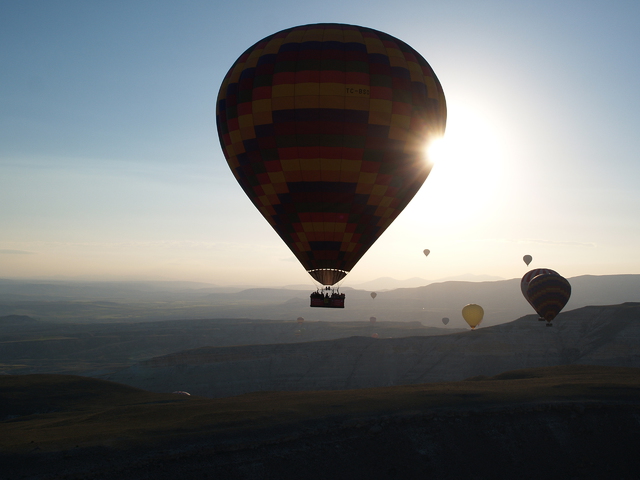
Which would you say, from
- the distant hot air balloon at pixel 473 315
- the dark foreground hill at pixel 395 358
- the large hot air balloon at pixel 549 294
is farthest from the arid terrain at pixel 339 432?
the distant hot air balloon at pixel 473 315

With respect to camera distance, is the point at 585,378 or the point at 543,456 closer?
the point at 543,456

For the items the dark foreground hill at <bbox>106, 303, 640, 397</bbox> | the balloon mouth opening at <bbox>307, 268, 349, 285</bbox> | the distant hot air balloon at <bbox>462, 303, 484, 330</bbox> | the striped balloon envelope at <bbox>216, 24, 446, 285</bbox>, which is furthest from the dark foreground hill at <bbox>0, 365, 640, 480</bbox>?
the distant hot air balloon at <bbox>462, 303, 484, 330</bbox>

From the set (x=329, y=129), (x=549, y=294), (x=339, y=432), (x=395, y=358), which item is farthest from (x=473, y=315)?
(x=329, y=129)

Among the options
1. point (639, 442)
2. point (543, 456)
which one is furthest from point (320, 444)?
point (639, 442)

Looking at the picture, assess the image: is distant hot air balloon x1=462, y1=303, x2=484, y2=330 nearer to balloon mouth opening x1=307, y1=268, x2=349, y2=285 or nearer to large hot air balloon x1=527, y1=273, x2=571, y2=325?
large hot air balloon x1=527, y1=273, x2=571, y2=325

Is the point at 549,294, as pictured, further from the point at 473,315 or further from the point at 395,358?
the point at 395,358

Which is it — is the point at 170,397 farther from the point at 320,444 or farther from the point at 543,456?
the point at 543,456
